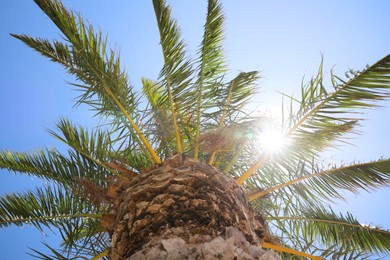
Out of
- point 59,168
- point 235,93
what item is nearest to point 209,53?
point 235,93

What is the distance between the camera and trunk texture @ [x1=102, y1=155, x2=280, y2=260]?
249 centimetres

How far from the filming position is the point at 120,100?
505cm

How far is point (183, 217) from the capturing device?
9.80 feet

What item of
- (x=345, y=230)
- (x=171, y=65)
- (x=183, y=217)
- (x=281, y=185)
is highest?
(x=171, y=65)

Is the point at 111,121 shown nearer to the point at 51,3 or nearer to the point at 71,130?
the point at 71,130

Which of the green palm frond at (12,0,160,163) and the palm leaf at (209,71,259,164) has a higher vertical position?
the green palm frond at (12,0,160,163)

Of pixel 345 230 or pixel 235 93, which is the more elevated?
pixel 235 93

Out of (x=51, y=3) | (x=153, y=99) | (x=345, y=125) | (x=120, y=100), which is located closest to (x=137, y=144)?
(x=120, y=100)

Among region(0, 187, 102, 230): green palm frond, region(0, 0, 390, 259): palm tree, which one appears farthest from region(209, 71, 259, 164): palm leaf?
region(0, 187, 102, 230): green palm frond

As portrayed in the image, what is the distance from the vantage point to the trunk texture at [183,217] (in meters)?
2.49

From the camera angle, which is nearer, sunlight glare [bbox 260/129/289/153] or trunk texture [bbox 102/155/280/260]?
trunk texture [bbox 102/155/280/260]

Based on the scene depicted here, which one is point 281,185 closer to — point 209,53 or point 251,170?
point 251,170

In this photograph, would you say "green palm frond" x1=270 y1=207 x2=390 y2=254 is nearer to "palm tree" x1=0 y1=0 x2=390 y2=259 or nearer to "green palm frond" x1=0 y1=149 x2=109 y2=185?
"palm tree" x1=0 y1=0 x2=390 y2=259

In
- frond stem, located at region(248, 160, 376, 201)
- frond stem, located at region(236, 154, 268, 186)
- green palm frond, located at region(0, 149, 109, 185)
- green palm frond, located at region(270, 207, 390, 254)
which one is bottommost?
green palm frond, located at region(270, 207, 390, 254)
